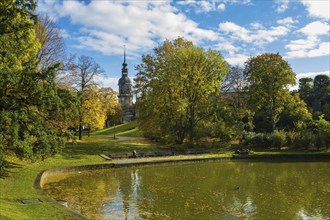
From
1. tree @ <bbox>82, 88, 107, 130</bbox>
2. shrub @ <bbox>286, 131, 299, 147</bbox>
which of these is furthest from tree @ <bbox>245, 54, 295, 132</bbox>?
tree @ <bbox>82, 88, 107, 130</bbox>

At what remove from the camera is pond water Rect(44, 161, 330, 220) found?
543 inches

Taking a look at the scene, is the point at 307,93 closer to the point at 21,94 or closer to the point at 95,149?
the point at 95,149

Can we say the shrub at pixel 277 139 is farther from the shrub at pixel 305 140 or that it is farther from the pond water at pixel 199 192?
the pond water at pixel 199 192

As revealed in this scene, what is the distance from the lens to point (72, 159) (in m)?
29.0

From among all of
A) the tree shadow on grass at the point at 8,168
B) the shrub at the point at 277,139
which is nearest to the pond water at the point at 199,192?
the tree shadow on grass at the point at 8,168

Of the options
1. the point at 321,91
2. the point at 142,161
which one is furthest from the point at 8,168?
the point at 321,91

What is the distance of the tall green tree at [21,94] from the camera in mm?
15406

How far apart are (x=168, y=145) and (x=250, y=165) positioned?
13.3 metres

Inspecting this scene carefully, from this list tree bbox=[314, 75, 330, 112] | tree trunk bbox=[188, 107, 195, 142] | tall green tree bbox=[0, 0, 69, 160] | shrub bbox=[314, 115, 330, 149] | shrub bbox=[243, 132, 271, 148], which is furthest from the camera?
tree bbox=[314, 75, 330, 112]

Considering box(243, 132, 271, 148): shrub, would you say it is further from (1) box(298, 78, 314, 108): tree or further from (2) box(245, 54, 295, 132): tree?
(1) box(298, 78, 314, 108): tree

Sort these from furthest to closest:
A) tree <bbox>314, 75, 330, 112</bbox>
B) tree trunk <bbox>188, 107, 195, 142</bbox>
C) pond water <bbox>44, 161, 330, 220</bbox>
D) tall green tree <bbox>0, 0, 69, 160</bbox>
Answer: tree <bbox>314, 75, 330, 112</bbox> → tree trunk <bbox>188, 107, 195, 142</bbox> → tall green tree <bbox>0, 0, 69, 160</bbox> → pond water <bbox>44, 161, 330, 220</bbox>

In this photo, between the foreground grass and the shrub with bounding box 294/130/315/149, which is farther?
the shrub with bounding box 294/130/315/149

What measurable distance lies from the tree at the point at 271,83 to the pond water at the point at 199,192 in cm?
1821

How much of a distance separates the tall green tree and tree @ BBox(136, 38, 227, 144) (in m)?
22.5
